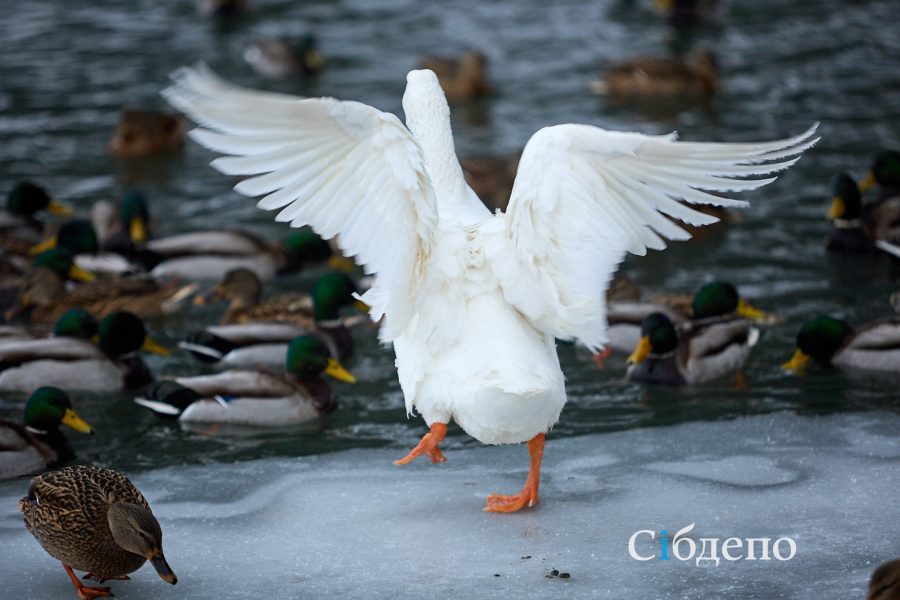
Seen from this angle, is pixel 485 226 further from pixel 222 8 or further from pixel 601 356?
pixel 222 8


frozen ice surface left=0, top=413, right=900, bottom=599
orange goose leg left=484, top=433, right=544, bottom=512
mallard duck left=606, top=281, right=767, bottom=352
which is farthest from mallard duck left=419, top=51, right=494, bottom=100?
orange goose leg left=484, top=433, right=544, bottom=512

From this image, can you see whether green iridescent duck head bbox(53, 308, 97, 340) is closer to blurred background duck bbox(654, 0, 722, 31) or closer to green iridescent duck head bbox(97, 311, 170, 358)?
green iridescent duck head bbox(97, 311, 170, 358)

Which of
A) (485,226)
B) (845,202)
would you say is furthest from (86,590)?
(845,202)

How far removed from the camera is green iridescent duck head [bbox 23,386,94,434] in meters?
7.17

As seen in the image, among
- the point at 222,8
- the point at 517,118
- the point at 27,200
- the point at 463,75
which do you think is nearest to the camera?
the point at 27,200

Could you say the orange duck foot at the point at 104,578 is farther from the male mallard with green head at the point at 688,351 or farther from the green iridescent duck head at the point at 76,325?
the male mallard with green head at the point at 688,351

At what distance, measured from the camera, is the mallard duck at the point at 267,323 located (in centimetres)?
859

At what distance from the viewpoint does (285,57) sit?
14.6 metres

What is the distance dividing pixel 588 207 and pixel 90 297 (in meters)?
5.24

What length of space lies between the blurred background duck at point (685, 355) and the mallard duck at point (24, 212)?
5.04 m

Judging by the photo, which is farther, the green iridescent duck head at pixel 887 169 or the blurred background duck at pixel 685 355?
the green iridescent duck head at pixel 887 169

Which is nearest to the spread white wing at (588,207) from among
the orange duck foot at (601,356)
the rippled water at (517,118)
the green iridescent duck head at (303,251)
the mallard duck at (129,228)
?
the rippled water at (517,118)

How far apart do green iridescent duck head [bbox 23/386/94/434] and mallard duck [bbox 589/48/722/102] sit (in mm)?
7797

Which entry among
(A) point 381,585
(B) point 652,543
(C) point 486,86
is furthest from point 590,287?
(C) point 486,86
